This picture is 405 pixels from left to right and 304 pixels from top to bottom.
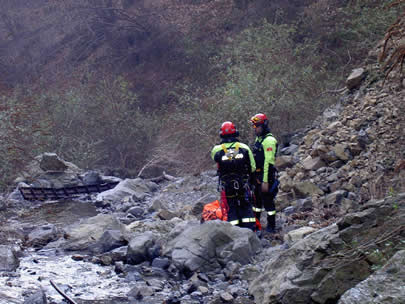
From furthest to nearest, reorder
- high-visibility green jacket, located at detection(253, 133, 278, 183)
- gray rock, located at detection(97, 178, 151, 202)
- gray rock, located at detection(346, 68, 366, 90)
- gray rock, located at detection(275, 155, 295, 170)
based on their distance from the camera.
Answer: gray rock, located at detection(97, 178, 151, 202) → gray rock, located at detection(346, 68, 366, 90) → gray rock, located at detection(275, 155, 295, 170) → high-visibility green jacket, located at detection(253, 133, 278, 183)

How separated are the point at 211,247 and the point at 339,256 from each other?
253cm

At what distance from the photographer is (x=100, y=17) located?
27266 millimetres

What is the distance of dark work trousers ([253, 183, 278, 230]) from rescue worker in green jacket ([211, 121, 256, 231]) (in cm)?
24

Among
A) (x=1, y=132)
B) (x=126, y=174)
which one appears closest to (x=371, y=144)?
(x=1, y=132)

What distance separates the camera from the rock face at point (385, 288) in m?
3.07

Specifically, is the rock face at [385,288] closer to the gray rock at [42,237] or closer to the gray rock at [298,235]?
the gray rock at [298,235]

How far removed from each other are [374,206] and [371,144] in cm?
466

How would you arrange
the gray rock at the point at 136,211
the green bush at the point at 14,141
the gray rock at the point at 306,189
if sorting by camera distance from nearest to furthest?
the gray rock at the point at 306,189 → the gray rock at the point at 136,211 → the green bush at the point at 14,141

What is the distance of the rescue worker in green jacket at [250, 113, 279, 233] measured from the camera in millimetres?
7520

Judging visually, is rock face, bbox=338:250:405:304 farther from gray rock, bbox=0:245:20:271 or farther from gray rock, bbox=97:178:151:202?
gray rock, bbox=97:178:151:202

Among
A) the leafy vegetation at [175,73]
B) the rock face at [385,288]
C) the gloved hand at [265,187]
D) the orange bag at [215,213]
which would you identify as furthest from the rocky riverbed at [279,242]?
the leafy vegetation at [175,73]

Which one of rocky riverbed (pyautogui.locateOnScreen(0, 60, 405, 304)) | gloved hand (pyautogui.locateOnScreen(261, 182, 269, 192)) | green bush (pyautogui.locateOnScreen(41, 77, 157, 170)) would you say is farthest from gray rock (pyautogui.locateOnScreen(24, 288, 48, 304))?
green bush (pyautogui.locateOnScreen(41, 77, 157, 170))

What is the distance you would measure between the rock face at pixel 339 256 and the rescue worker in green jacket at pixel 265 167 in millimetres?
2485

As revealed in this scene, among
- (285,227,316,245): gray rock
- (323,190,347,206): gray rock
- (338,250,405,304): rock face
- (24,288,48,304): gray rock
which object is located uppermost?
(338,250,405,304): rock face
